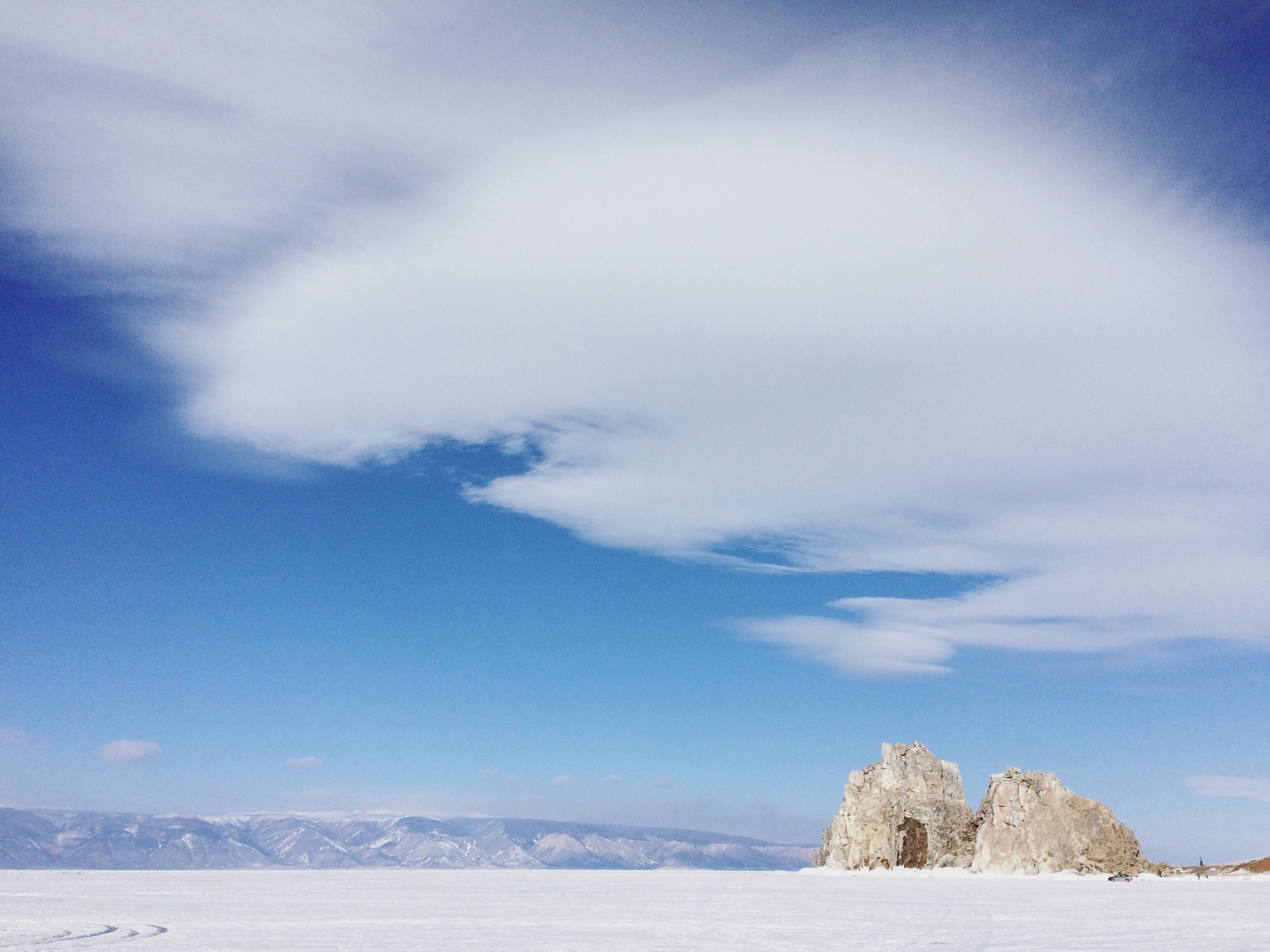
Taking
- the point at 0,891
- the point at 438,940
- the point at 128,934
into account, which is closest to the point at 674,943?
the point at 438,940

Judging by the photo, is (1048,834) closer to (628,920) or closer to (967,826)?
(967,826)

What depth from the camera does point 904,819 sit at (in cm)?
18825

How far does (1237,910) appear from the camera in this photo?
58406mm

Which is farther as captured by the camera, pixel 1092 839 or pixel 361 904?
pixel 1092 839

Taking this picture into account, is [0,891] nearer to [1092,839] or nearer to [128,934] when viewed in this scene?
[128,934]

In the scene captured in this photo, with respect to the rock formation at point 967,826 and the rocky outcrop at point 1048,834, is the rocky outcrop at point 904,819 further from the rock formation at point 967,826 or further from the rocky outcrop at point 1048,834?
the rocky outcrop at point 1048,834

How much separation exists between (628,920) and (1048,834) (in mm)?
134815

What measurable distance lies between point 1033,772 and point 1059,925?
5407 inches

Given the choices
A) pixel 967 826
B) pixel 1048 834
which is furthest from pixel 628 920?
pixel 967 826

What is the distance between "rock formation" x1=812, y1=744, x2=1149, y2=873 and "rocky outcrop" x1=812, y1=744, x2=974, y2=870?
15 centimetres

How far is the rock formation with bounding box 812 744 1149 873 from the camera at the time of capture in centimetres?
15988

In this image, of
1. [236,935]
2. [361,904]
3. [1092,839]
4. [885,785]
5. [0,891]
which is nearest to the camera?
[236,935]

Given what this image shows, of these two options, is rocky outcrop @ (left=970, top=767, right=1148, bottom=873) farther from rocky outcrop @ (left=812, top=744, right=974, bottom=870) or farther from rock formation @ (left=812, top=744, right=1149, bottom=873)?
rocky outcrop @ (left=812, top=744, right=974, bottom=870)

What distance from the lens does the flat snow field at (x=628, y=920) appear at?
35.8 meters
